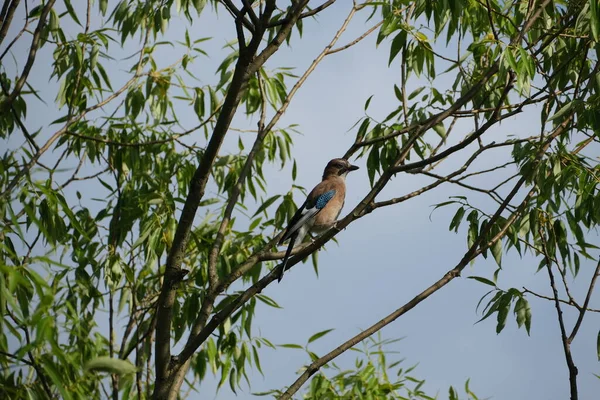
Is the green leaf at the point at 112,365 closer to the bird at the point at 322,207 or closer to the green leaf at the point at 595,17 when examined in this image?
the bird at the point at 322,207

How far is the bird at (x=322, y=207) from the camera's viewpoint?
669 cm

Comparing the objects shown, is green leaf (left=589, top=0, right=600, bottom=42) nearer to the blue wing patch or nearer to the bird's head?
the blue wing patch

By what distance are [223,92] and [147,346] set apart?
2.77 metres

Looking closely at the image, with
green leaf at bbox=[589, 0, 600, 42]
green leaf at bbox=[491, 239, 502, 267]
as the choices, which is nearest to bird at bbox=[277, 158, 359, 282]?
green leaf at bbox=[491, 239, 502, 267]

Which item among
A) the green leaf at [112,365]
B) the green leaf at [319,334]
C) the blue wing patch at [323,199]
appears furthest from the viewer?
the blue wing patch at [323,199]

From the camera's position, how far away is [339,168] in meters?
9.16

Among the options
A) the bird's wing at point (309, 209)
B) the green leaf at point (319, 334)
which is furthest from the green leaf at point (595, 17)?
the green leaf at point (319, 334)

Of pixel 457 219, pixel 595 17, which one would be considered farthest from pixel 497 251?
pixel 595 17

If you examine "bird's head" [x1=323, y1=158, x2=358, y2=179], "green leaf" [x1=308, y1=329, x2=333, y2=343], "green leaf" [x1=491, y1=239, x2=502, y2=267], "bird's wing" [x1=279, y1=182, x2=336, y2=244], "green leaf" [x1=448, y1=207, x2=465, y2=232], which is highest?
"bird's head" [x1=323, y1=158, x2=358, y2=179]

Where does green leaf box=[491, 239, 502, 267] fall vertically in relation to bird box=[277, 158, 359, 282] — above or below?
below

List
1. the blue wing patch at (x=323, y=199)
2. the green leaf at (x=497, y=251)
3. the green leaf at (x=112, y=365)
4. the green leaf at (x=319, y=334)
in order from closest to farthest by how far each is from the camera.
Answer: the green leaf at (x=112, y=365) < the green leaf at (x=497, y=251) < the green leaf at (x=319, y=334) < the blue wing patch at (x=323, y=199)

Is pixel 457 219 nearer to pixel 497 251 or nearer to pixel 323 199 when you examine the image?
pixel 497 251

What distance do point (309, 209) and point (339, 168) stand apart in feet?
6.27

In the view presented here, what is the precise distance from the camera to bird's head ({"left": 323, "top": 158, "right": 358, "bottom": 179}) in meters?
9.12
